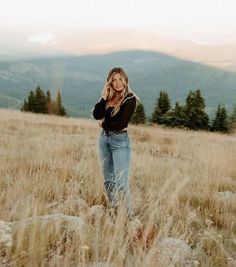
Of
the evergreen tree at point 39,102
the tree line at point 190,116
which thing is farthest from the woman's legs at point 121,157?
the evergreen tree at point 39,102

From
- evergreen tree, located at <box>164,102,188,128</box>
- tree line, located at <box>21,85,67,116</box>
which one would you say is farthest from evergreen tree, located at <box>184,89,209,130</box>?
tree line, located at <box>21,85,67,116</box>

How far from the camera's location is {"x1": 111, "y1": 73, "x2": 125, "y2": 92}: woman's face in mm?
5562

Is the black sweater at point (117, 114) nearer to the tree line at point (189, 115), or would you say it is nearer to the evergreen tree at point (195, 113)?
the tree line at point (189, 115)

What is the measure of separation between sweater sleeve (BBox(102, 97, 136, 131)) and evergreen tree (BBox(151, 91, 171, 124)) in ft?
155

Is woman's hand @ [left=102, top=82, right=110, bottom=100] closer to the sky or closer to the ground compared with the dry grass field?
closer to the sky

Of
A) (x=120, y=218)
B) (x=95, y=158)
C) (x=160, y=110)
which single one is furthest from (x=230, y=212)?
(x=160, y=110)

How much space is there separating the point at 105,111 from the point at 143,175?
2.30 meters

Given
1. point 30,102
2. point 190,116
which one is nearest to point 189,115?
point 190,116

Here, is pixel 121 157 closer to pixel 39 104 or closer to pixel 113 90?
pixel 113 90

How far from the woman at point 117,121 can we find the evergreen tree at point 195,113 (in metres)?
45.4

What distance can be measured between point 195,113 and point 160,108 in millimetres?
3891

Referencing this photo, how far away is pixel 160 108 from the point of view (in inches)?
2096

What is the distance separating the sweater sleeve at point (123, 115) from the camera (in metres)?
5.54

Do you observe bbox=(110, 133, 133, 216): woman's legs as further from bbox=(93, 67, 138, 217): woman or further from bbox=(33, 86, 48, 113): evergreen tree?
bbox=(33, 86, 48, 113): evergreen tree
